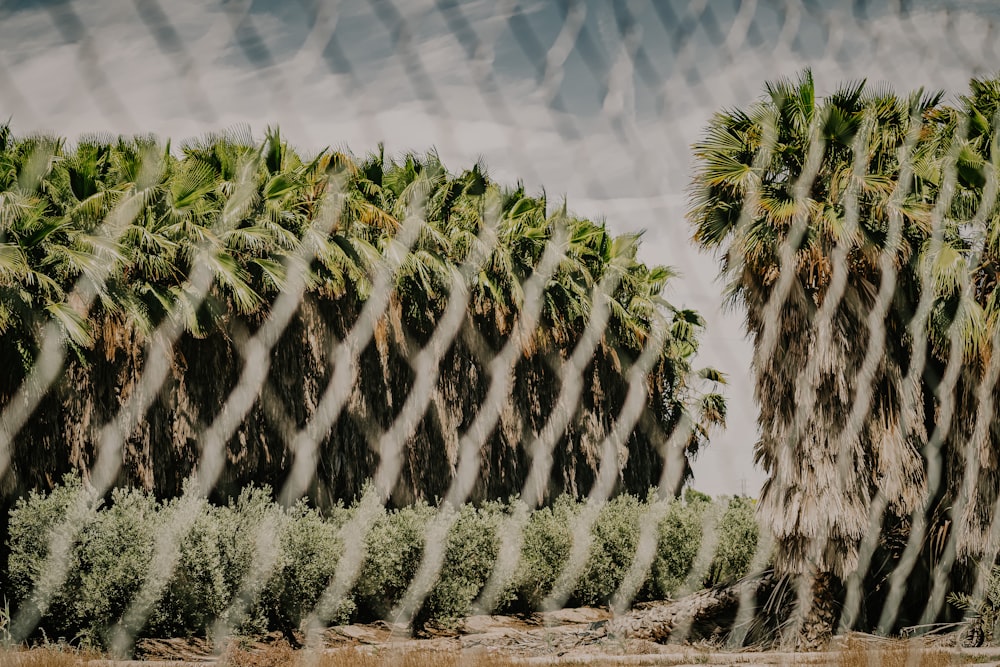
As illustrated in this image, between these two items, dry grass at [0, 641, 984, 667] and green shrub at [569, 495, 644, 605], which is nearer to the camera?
dry grass at [0, 641, 984, 667]

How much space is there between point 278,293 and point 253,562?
388 cm

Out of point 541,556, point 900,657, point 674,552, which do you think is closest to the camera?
point 900,657

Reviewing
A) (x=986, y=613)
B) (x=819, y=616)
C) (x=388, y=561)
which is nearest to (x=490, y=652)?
(x=388, y=561)

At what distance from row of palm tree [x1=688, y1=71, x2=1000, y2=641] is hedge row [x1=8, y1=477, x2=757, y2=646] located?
4.39ft

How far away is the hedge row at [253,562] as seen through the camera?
25.7 ft

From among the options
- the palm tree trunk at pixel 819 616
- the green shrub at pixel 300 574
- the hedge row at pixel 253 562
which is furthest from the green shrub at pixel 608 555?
the palm tree trunk at pixel 819 616

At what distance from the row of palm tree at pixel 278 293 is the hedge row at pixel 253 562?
146cm

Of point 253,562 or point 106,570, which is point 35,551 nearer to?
point 106,570

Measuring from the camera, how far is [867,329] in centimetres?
829

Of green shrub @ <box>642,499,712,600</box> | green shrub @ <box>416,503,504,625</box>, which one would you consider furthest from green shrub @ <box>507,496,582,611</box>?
green shrub @ <box>642,499,712,600</box>

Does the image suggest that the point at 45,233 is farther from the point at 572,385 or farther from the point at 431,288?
the point at 572,385

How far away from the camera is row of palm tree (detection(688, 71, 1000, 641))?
25.1 feet

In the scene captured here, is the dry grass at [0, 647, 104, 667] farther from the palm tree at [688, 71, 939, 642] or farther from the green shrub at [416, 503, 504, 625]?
the palm tree at [688, 71, 939, 642]

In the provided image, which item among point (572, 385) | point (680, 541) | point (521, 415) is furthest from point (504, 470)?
point (680, 541)
